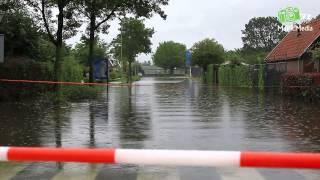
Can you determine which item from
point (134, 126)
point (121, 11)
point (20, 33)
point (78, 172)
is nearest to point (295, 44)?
point (121, 11)

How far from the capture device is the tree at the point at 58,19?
1011 inches

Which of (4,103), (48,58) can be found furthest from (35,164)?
(48,58)

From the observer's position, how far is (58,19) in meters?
25.8

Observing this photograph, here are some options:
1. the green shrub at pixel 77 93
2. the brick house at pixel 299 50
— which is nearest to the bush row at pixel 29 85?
the green shrub at pixel 77 93

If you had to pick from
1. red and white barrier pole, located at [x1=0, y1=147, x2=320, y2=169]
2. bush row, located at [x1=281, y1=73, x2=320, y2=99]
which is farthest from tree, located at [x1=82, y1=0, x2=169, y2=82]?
red and white barrier pole, located at [x1=0, y1=147, x2=320, y2=169]

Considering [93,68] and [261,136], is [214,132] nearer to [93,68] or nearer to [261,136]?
[261,136]

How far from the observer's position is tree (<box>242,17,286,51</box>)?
443ft

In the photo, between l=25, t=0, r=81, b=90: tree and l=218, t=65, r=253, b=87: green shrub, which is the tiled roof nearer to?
l=218, t=65, r=253, b=87: green shrub

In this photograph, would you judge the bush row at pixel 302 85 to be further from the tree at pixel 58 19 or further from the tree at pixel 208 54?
the tree at pixel 208 54

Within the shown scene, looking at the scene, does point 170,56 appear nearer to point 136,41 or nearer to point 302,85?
point 136,41

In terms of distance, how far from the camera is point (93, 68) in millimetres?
39156

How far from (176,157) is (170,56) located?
142926 mm

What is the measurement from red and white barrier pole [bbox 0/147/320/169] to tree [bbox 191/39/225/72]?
69931 mm

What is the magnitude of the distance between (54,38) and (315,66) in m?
16.5
